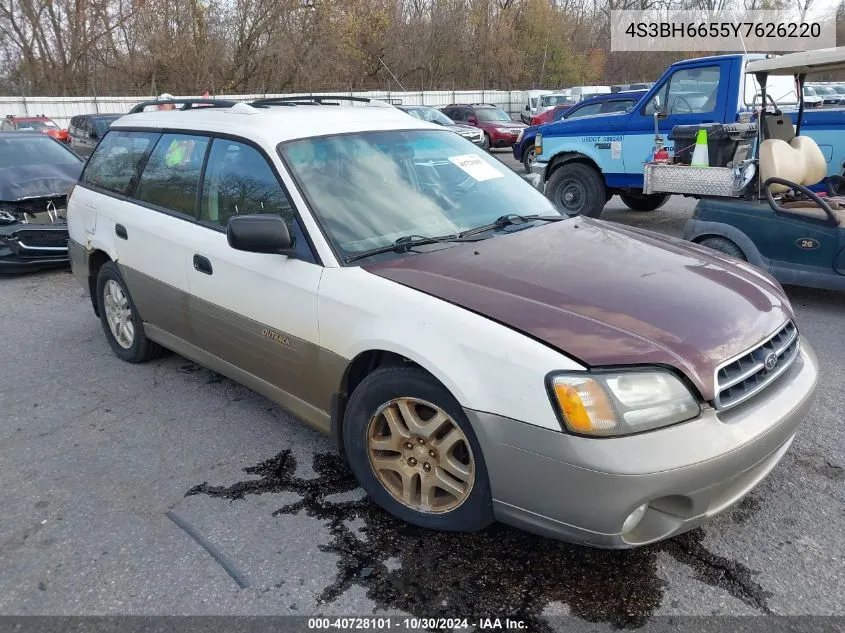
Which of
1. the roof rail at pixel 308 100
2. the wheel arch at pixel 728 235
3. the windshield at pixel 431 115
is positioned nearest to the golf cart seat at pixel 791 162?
the wheel arch at pixel 728 235

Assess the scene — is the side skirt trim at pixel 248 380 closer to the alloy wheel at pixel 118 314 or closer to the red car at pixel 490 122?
the alloy wheel at pixel 118 314

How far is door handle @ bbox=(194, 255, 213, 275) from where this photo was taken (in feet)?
11.8

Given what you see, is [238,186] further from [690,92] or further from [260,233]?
[690,92]

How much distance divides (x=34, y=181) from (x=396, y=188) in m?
6.50

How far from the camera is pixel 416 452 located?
2730 mm

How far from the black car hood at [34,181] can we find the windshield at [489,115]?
1705 cm

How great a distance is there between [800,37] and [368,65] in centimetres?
3279

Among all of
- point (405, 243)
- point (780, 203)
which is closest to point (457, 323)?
point (405, 243)

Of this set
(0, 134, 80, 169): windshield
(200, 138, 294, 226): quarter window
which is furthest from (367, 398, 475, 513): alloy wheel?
(0, 134, 80, 169): windshield

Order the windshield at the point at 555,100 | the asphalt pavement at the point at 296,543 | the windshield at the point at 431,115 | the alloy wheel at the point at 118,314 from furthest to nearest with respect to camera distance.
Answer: the windshield at the point at 555,100 → the windshield at the point at 431,115 → the alloy wheel at the point at 118,314 → the asphalt pavement at the point at 296,543

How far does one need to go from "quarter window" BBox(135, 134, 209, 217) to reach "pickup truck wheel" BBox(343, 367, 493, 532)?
5.79 feet

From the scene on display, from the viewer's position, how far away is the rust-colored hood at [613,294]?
2342 millimetres

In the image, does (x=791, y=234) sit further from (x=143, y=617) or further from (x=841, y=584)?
(x=143, y=617)

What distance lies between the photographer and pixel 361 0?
3934 centimetres
